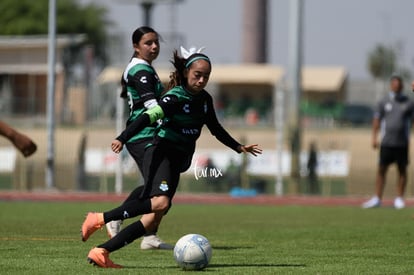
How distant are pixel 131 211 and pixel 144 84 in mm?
1656

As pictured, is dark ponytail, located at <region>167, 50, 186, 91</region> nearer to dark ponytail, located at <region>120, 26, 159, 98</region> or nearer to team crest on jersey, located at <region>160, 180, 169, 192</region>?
team crest on jersey, located at <region>160, 180, 169, 192</region>

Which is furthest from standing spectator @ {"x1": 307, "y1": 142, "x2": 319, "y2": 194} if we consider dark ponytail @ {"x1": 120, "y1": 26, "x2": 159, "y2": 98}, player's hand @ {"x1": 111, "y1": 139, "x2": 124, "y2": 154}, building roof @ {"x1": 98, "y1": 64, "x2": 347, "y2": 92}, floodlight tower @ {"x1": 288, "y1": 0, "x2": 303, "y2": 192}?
building roof @ {"x1": 98, "y1": 64, "x2": 347, "y2": 92}

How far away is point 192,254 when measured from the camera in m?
9.73

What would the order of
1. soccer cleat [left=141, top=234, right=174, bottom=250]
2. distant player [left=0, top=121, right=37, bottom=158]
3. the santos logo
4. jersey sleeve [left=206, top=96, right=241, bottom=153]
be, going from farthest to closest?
soccer cleat [left=141, top=234, right=174, bottom=250] < the santos logo < jersey sleeve [left=206, top=96, right=241, bottom=153] < distant player [left=0, top=121, right=37, bottom=158]

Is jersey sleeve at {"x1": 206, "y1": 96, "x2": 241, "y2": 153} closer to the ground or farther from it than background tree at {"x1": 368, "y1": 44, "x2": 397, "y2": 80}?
farther from it

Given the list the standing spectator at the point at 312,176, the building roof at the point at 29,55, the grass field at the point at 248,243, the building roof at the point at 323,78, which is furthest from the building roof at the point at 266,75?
the grass field at the point at 248,243

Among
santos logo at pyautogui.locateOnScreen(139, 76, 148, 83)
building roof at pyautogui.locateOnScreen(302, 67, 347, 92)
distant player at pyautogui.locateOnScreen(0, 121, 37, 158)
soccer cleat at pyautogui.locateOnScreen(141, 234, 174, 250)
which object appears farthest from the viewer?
building roof at pyautogui.locateOnScreen(302, 67, 347, 92)

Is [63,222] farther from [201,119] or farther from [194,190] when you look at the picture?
[194,190]

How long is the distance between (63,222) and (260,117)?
49408mm

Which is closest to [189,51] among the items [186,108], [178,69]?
[178,69]

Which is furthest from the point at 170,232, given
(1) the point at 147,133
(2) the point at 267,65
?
(2) the point at 267,65

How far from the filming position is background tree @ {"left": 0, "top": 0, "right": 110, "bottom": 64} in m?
87.8

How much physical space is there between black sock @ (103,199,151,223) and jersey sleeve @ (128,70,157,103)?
1.42 meters

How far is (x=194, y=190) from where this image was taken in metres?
30.3
